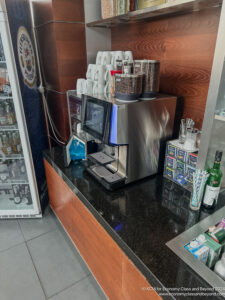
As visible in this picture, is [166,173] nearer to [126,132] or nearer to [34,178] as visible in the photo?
[126,132]

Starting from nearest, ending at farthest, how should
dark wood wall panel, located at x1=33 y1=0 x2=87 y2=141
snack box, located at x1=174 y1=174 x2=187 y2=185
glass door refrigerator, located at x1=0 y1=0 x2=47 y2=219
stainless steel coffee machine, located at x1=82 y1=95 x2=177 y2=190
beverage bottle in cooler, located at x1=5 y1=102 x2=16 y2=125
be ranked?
stainless steel coffee machine, located at x1=82 y1=95 x2=177 y2=190 < snack box, located at x1=174 y1=174 x2=187 y2=185 < glass door refrigerator, located at x1=0 y1=0 x2=47 y2=219 < dark wood wall panel, located at x1=33 y1=0 x2=87 y2=141 < beverage bottle in cooler, located at x1=5 y1=102 x2=16 y2=125

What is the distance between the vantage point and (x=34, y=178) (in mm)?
1870

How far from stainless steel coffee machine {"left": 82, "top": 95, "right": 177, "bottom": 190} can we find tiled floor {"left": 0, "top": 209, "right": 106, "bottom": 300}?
0.80 meters

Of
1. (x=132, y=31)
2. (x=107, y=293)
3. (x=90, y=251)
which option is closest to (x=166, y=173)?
(x=90, y=251)

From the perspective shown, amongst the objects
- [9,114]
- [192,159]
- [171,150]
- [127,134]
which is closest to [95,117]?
[127,134]

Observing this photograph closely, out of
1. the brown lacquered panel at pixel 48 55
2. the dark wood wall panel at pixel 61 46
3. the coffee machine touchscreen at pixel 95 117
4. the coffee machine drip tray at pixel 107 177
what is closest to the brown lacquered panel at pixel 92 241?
the coffee machine drip tray at pixel 107 177

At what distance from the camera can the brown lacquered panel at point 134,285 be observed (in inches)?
29.0

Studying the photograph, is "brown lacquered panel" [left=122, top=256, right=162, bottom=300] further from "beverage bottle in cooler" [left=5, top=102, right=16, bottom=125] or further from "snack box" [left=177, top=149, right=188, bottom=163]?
"beverage bottle in cooler" [left=5, top=102, right=16, bottom=125]

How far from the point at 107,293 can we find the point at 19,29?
1.87 metres

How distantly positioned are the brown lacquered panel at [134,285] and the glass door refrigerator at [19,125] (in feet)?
4.11

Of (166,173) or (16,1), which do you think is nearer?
(166,173)

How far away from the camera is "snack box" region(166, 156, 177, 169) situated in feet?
3.94

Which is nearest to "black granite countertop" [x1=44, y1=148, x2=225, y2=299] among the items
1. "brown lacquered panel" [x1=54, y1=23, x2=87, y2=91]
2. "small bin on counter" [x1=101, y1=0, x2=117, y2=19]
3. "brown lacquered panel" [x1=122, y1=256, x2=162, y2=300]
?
"brown lacquered panel" [x1=122, y1=256, x2=162, y2=300]

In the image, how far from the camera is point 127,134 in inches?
42.7
